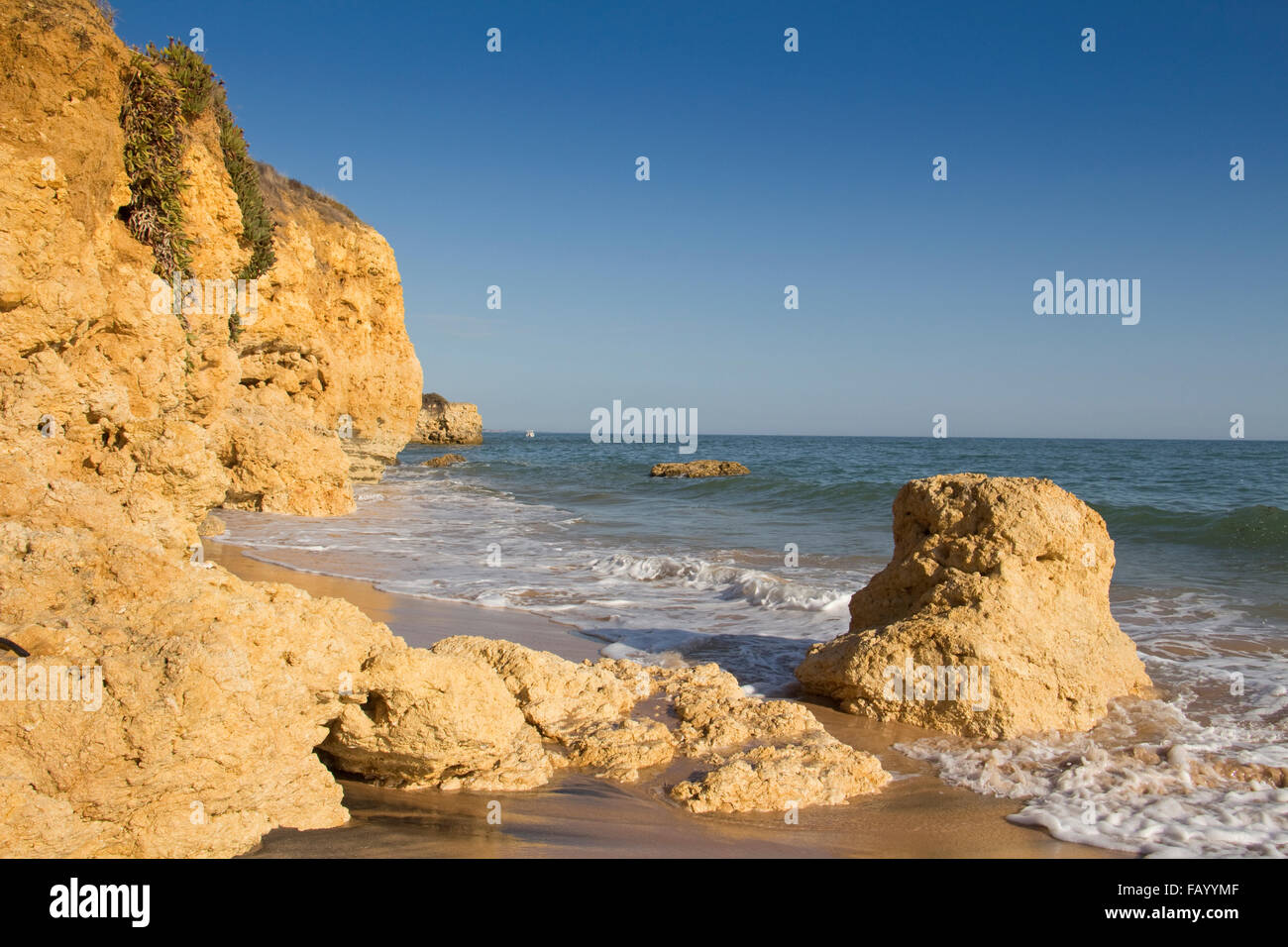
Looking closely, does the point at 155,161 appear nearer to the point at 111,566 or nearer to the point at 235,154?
the point at 111,566

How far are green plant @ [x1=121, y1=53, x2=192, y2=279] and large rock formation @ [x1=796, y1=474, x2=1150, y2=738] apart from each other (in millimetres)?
6708

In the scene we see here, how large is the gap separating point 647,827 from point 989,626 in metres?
2.98

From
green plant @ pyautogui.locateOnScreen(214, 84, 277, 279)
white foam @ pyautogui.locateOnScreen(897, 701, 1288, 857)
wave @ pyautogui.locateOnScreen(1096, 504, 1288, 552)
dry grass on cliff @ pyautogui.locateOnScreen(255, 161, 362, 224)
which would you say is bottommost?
white foam @ pyautogui.locateOnScreen(897, 701, 1288, 857)

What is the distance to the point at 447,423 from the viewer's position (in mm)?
67812

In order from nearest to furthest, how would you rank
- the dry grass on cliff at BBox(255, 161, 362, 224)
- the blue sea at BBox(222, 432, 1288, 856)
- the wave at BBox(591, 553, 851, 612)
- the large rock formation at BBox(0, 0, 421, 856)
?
the large rock formation at BBox(0, 0, 421, 856) → the blue sea at BBox(222, 432, 1288, 856) → the wave at BBox(591, 553, 851, 612) → the dry grass on cliff at BBox(255, 161, 362, 224)

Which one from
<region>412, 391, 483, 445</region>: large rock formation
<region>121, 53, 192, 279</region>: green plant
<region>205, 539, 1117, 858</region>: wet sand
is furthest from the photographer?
<region>412, 391, 483, 445</region>: large rock formation

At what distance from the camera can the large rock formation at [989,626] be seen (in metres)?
5.21

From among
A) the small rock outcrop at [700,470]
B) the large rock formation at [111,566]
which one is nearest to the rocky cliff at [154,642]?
the large rock formation at [111,566]

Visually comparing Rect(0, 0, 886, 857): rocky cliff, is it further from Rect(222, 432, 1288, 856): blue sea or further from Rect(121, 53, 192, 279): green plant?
Rect(222, 432, 1288, 856): blue sea

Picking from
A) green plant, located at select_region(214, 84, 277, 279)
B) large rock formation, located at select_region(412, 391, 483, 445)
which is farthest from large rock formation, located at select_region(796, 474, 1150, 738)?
large rock formation, located at select_region(412, 391, 483, 445)

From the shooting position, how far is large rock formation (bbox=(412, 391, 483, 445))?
6750 cm

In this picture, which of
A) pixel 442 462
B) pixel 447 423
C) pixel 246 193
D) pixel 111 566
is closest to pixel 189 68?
pixel 246 193
